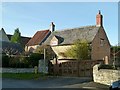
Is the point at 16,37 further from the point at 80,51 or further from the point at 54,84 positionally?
the point at 54,84

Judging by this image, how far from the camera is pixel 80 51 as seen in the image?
1492 inches

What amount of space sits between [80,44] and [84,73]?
12.6 metres

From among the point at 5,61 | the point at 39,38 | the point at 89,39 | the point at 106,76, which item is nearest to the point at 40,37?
the point at 39,38

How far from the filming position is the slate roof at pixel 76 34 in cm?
4400

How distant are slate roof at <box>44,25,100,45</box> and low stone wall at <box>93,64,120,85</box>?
21673 millimetres

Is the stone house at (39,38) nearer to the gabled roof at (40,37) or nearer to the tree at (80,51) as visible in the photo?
the gabled roof at (40,37)

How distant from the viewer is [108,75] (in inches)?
781

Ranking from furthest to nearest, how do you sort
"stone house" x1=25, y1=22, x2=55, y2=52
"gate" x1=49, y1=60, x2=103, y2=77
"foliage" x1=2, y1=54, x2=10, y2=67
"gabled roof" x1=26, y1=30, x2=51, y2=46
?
"gabled roof" x1=26, y1=30, x2=51, y2=46 → "stone house" x1=25, y1=22, x2=55, y2=52 → "foliage" x1=2, y1=54, x2=10, y2=67 → "gate" x1=49, y1=60, x2=103, y2=77

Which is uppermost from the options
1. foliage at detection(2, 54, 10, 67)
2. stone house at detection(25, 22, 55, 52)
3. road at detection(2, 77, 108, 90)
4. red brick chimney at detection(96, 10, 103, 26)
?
red brick chimney at detection(96, 10, 103, 26)

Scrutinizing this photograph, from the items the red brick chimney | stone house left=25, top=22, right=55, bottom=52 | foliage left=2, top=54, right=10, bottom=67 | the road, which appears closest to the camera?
the road

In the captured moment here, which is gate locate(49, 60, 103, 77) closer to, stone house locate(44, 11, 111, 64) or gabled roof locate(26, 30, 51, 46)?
stone house locate(44, 11, 111, 64)

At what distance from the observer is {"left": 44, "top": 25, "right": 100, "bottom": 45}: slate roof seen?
4400 cm

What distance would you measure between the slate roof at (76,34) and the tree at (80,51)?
3291 millimetres

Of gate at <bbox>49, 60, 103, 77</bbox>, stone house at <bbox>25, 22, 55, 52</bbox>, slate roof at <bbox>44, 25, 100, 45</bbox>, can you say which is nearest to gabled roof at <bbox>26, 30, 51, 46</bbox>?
stone house at <bbox>25, 22, 55, 52</bbox>
